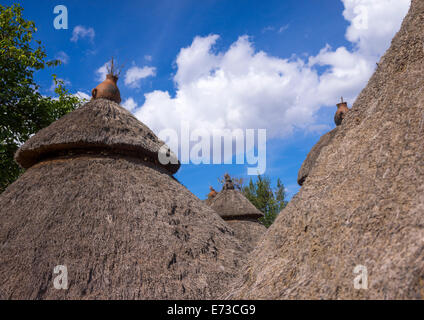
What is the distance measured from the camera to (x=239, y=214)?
14164mm

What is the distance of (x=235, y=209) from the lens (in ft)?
47.1

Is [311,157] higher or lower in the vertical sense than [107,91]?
higher

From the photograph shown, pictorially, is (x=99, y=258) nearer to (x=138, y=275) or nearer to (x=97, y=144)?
(x=138, y=275)

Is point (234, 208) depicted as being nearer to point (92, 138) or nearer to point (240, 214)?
point (240, 214)

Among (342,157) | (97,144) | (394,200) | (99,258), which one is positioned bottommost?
(99,258)

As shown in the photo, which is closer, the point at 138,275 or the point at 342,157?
the point at 342,157

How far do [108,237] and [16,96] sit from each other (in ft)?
27.7

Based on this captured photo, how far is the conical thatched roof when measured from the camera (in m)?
1.84

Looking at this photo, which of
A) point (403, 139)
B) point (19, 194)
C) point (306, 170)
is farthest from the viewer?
point (306, 170)

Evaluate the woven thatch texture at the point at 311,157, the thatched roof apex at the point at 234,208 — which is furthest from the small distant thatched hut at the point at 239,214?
the woven thatch texture at the point at 311,157

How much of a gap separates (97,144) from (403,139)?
194 inches

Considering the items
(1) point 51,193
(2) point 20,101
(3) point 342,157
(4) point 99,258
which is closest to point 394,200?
(3) point 342,157

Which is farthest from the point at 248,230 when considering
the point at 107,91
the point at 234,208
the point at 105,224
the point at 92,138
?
the point at 105,224

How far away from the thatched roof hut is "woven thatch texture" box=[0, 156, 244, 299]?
1 centimetres
